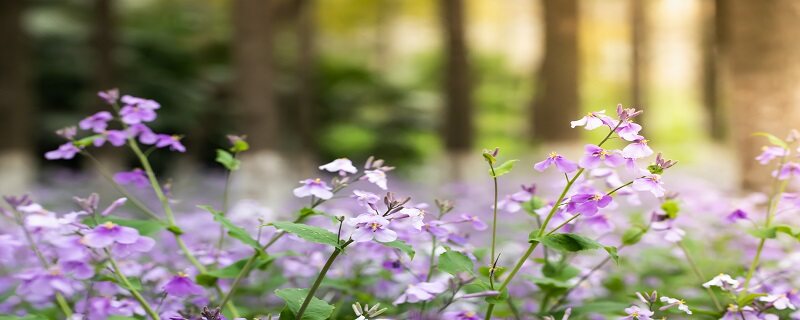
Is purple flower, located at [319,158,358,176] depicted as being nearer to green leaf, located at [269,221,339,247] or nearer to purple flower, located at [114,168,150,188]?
green leaf, located at [269,221,339,247]

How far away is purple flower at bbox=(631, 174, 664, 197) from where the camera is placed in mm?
1936

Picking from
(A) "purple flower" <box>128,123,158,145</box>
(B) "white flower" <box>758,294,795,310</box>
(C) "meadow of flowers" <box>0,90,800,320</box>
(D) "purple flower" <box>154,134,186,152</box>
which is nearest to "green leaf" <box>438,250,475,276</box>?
(C) "meadow of flowers" <box>0,90,800,320</box>

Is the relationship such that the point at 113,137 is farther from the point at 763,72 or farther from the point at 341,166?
the point at 763,72

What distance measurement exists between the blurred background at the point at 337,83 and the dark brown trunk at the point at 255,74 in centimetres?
2

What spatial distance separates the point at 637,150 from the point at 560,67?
29.8ft

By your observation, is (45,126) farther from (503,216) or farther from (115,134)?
(115,134)

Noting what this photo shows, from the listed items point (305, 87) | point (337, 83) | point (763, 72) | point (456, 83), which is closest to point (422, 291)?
point (763, 72)

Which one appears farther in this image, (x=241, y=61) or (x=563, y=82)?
(x=563, y=82)

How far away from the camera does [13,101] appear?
31.3ft

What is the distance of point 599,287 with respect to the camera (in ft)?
11.0

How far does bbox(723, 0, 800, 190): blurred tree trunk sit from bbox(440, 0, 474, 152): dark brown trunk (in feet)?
20.5

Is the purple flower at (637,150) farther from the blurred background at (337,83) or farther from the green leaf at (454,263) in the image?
the blurred background at (337,83)

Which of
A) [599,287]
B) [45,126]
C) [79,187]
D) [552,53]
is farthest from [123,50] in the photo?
[599,287]

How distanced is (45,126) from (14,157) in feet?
16.3
